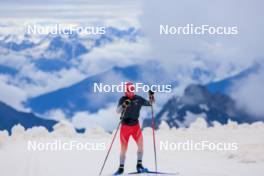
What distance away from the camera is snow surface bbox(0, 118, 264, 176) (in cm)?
448

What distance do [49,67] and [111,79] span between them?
0.75 meters

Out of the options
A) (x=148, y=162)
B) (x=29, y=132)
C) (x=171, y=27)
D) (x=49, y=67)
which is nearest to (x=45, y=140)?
(x=29, y=132)

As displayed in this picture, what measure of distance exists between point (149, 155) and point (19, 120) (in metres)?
1.43

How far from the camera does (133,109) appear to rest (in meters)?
4.09

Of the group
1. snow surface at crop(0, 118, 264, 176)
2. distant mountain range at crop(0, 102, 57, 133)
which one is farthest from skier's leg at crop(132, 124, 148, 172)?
distant mountain range at crop(0, 102, 57, 133)

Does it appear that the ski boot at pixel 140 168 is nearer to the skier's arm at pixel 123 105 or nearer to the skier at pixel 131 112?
the skier at pixel 131 112

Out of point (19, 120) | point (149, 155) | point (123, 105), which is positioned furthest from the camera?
point (19, 120)

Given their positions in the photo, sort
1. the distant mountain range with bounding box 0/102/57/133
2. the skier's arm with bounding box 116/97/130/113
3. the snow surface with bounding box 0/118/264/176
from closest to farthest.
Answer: the skier's arm with bounding box 116/97/130/113
the snow surface with bounding box 0/118/264/176
the distant mountain range with bounding box 0/102/57/133

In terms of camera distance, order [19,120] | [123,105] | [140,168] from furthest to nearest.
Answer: [19,120] < [140,168] < [123,105]

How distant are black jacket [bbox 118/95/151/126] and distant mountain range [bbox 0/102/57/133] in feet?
4.89

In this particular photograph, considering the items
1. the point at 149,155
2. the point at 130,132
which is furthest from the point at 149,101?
the point at 149,155

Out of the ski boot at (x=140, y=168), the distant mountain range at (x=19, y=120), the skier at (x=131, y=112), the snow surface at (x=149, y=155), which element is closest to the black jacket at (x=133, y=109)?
the skier at (x=131, y=112)

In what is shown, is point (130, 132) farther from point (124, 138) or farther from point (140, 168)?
point (140, 168)

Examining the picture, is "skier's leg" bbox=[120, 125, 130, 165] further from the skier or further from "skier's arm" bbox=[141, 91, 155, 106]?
"skier's arm" bbox=[141, 91, 155, 106]
